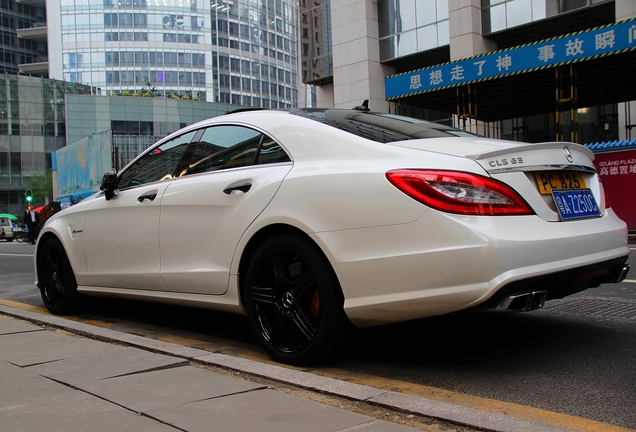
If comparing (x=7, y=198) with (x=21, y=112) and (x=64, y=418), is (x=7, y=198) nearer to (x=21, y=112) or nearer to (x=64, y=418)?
(x=21, y=112)

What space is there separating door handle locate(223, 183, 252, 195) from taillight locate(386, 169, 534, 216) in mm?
1044

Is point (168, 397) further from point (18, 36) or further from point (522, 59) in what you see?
point (18, 36)

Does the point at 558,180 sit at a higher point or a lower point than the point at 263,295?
higher

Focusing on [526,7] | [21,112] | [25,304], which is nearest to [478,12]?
[526,7]

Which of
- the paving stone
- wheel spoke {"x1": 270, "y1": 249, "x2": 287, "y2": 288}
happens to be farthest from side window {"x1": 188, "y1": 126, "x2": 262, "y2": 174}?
the paving stone

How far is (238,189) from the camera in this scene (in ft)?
12.6

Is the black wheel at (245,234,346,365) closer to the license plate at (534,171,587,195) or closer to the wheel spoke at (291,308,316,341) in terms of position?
the wheel spoke at (291,308,316,341)

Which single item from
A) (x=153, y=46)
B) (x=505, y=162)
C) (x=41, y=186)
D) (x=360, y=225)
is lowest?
(x=360, y=225)

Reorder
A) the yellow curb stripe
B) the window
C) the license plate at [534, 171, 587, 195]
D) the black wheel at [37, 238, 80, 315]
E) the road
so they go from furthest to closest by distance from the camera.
A: the black wheel at [37, 238, 80, 315] < the window < the license plate at [534, 171, 587, 195] < the road < the yellow curb stripe

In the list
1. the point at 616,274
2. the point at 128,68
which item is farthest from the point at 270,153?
the point at 128,68

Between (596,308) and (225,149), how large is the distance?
302 centimetres

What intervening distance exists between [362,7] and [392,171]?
29251mm

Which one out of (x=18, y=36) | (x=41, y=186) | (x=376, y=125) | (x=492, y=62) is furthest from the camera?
(x=18, y=36)

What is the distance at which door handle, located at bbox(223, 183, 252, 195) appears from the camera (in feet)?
12.4
